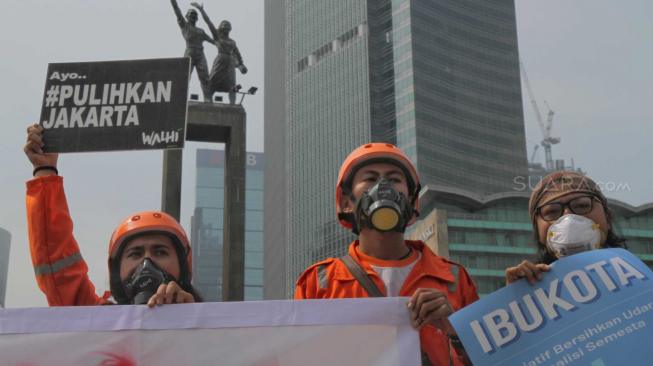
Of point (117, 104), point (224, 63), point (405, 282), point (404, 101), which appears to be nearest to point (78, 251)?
point (117, 104)

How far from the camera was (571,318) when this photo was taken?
11.3 feet

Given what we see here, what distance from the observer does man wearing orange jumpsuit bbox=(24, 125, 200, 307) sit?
4.59 meters

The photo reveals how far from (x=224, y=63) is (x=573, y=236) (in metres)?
11.5

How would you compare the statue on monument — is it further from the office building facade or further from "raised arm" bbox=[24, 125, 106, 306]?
the office building facade

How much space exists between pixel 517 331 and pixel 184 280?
2.02 metres

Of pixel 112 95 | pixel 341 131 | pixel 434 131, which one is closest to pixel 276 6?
pixel 341 131

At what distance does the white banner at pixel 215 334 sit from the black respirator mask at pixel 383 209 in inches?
19.5

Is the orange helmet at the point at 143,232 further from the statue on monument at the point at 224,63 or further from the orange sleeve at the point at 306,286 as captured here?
the statue on monument at the point at 224,63

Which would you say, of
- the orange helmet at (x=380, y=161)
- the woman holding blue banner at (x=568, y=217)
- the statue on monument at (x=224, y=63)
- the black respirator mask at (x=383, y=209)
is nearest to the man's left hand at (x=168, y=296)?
the black respirator mask at (x=383, y=209)

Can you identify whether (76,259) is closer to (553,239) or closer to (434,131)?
(553,239)

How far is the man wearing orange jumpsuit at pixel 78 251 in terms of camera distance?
4.59 metres

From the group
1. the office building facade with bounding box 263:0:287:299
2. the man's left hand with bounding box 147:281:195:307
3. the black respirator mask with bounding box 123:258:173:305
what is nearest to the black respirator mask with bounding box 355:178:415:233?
the man's left hand with bounding box 147:281:195:307

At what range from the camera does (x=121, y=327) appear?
3.66 meters

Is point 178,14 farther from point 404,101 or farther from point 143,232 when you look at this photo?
point 404,101
